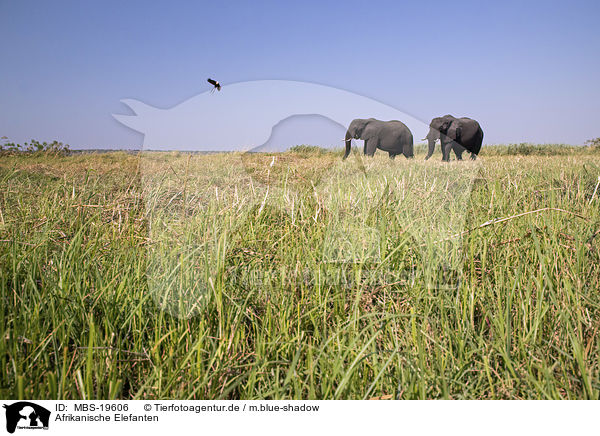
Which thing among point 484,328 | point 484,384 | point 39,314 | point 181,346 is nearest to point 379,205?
point 484,328

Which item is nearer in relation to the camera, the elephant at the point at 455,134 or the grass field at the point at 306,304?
the grass field at the point at 306,304

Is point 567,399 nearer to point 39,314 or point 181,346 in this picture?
point 181,346

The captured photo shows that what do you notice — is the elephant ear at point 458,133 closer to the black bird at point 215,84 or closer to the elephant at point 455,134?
the elephant at point 455,134

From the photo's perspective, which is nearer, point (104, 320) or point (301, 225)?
point (104, 320)
